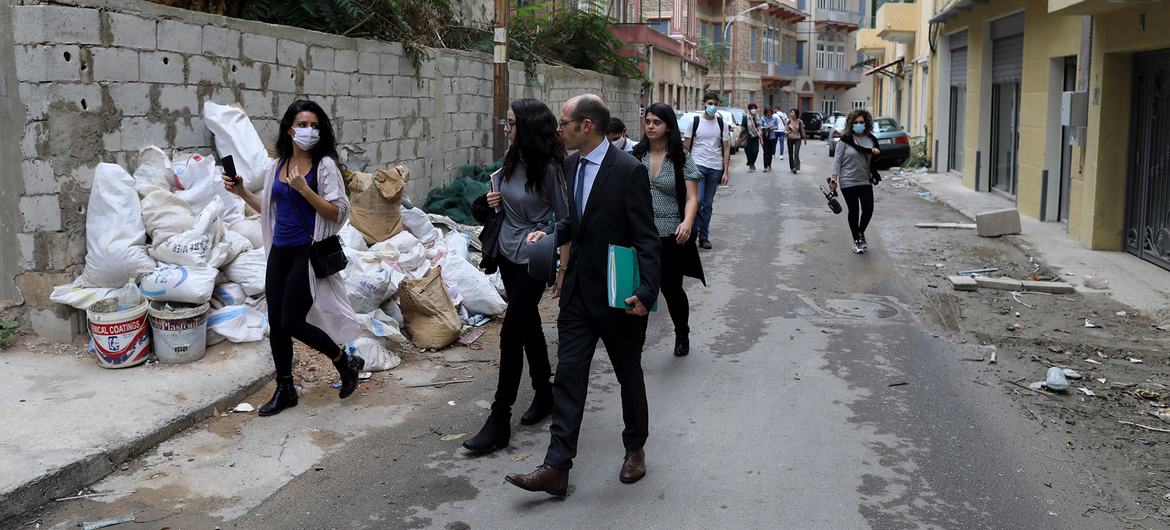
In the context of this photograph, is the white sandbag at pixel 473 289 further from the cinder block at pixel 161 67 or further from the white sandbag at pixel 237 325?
the cinder block at pixel 161 67

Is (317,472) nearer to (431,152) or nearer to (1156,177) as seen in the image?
(431,152)

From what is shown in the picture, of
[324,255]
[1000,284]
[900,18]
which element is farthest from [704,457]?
[900,18]

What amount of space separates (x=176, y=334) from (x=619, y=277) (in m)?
3.19

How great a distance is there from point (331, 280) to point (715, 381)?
2.46 metres

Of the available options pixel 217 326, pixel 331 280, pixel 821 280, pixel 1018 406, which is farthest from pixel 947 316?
pixel 217 326

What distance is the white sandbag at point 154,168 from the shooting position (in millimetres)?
7000

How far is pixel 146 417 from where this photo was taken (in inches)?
209

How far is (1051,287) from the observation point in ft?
30.3

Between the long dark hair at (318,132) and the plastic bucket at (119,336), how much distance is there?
1.48 metres

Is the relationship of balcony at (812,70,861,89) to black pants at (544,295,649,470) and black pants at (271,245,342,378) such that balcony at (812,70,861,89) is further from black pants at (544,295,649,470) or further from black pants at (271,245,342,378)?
black pants at (544,295,649,470)

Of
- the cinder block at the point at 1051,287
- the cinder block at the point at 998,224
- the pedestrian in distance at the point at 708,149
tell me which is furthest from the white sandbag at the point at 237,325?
the cinder block at the point at 998,224

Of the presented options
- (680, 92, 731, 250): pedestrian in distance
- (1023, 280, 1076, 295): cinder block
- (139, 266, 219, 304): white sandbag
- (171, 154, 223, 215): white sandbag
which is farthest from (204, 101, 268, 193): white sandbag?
(1023, 280, 1076, 295): cinder block

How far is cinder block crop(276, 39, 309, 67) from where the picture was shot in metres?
8.88

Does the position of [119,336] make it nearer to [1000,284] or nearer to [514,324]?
[514,324]
